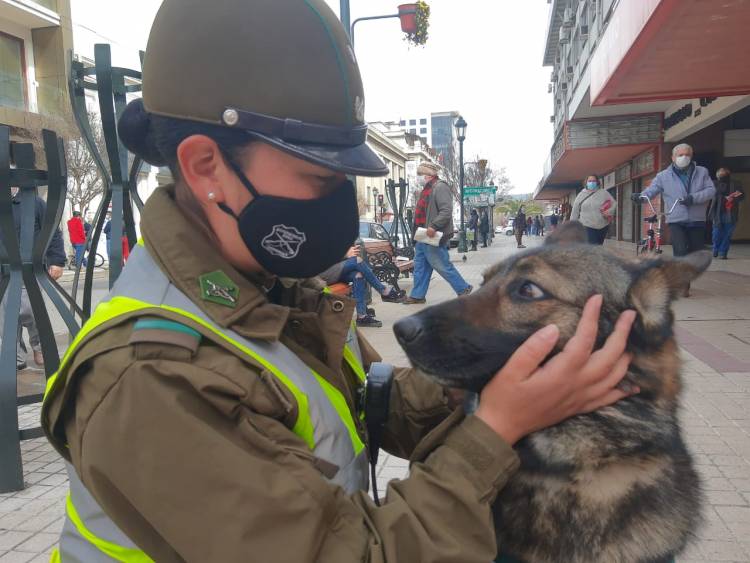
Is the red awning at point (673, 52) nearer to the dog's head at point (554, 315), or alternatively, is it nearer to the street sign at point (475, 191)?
the dog's head at point (554, 315)

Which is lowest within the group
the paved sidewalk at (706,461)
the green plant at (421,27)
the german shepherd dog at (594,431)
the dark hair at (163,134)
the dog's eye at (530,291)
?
the paved sidewalk at (706,461)

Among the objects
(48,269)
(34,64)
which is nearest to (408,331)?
(48,269)

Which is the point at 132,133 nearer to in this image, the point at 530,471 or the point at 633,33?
the point at 530,471

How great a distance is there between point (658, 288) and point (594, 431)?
0.44 metres

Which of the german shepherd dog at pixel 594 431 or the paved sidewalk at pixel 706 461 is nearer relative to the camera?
the german shepherd dog at pixel 594 431

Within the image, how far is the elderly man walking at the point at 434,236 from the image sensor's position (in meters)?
9.21

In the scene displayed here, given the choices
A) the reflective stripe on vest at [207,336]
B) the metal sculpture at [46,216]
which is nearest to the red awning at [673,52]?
the metal sculpture at [46,216]

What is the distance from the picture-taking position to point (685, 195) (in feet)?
29.1

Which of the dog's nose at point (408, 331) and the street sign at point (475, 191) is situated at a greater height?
the street sign at point (475, 191)

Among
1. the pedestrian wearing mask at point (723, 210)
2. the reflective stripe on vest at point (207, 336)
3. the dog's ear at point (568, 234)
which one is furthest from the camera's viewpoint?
the pedestrian wearing mask at point (723, 210)

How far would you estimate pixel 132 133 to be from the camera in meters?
1.45

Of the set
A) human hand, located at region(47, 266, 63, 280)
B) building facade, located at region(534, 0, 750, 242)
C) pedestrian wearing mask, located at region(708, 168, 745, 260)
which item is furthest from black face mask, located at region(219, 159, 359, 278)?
pedestrian wearing mask, located at region(708, 168, 745, 260)

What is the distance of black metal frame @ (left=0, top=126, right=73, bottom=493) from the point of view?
11.8 ft

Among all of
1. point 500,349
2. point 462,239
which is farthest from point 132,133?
point 462,239
